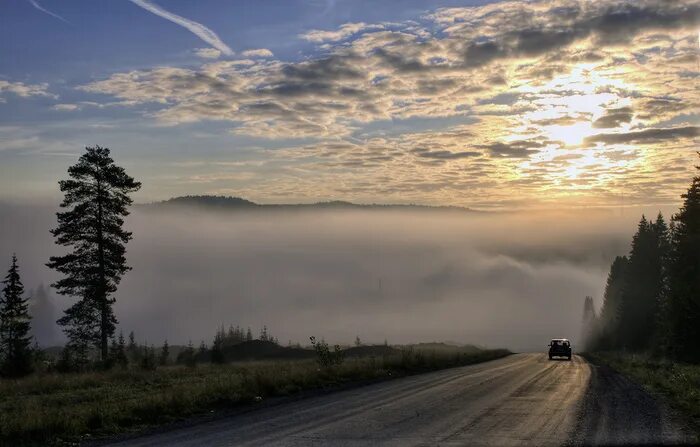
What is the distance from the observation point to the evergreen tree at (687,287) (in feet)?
141

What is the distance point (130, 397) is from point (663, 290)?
5915cm

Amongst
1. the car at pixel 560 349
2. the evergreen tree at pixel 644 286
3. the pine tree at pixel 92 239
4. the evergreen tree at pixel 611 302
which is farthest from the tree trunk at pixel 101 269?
the evergreen tree at pixel 611 302

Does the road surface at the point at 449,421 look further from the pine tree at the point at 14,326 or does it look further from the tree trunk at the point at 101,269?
the pine tree at the point at 14,326

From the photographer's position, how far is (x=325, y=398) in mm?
19391

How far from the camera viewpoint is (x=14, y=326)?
5291cm

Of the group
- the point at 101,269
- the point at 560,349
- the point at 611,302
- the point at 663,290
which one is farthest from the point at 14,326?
the point at 611,302

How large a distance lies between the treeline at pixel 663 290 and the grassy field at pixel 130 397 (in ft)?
71.8

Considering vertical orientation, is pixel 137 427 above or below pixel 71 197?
below

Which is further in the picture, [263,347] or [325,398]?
[263,347]

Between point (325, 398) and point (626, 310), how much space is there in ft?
201

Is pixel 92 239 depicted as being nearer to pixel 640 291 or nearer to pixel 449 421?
pixel 449 421

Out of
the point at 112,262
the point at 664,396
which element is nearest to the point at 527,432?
the point at 664,396

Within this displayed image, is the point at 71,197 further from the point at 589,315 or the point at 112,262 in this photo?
the point at 589,315

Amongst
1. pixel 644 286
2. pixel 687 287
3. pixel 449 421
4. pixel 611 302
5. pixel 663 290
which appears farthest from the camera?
pixel 611 302
